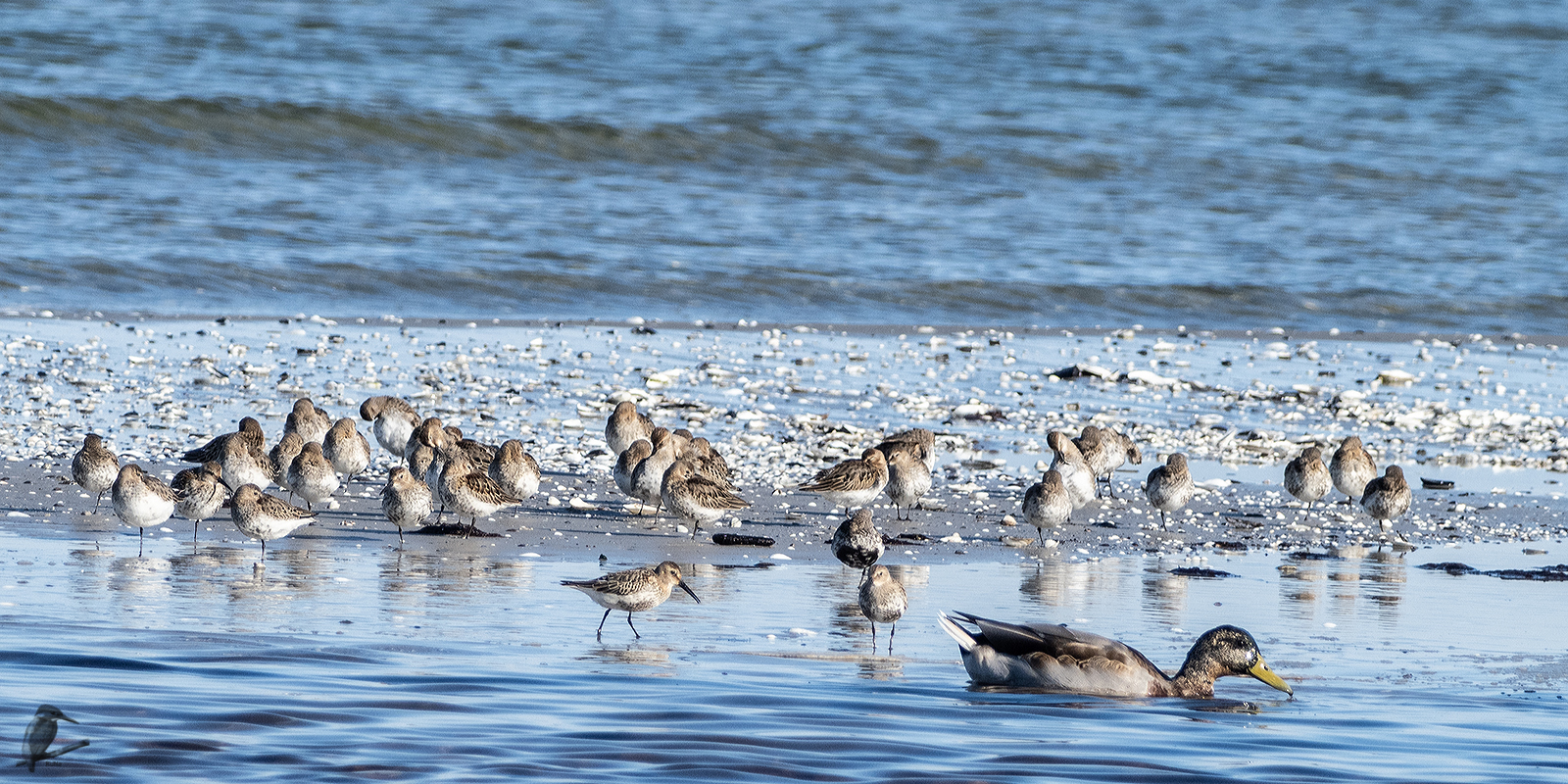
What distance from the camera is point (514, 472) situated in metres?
11.6

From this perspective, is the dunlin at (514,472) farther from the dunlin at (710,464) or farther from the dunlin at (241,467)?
the dunlin at (241,467)

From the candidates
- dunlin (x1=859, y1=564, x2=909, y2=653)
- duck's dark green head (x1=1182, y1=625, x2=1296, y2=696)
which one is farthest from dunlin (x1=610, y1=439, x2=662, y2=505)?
duck's dark green head (x1=1182, y1=625, x2=1296, y2=696)

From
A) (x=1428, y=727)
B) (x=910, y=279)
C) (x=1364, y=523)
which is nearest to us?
(x=1428, y=727)

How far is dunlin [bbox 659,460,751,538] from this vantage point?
36.9 feet

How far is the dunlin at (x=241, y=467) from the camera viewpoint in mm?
11984

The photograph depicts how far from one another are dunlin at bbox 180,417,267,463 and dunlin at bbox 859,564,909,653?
513 centimetres

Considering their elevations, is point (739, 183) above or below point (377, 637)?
above

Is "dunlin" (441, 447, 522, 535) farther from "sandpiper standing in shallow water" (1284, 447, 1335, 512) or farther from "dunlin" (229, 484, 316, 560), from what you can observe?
"sandpiper standing in shallow water" (1284, 447, 1335, 512)

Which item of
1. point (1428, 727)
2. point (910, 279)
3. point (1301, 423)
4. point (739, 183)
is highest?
point (739, 183)

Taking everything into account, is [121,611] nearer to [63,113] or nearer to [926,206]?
[926,206]

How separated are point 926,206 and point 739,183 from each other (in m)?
3.15

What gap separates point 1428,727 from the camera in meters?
7.35

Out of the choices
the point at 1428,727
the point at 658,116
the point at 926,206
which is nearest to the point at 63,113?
the point at 658,116

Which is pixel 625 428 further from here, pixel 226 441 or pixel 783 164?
pixel 783 164
